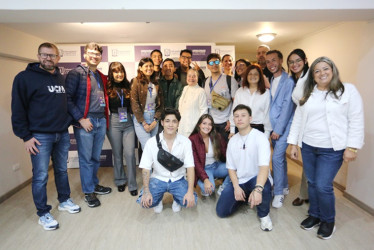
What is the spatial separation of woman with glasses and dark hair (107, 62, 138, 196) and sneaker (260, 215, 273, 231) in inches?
59.9

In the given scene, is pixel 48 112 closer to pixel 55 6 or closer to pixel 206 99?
pixel 55 6

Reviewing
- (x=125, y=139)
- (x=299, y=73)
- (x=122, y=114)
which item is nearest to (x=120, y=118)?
(x=122, y=114)

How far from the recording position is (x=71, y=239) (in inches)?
85.4

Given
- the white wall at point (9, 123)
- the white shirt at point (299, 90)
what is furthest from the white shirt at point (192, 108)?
the white wall at point (9, 123)

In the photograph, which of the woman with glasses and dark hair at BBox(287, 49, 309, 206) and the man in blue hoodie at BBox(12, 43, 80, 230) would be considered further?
the woman with glasses and dark hair at BBox(287, 49, 309, 206)

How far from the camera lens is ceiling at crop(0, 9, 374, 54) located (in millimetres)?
2145

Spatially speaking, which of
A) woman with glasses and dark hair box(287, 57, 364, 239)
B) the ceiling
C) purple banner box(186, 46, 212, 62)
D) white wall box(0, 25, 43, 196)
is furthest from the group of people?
purple banner box(186, 46, 212, 62)

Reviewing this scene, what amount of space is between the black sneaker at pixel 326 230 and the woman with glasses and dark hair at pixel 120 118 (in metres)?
1.98

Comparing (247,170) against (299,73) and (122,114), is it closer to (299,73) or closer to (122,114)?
(299,73)

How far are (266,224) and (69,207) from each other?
78.0 inches

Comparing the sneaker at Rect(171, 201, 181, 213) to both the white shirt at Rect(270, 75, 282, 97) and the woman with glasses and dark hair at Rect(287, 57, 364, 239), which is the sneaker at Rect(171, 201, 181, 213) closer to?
the woman with glasses and dark hair at Rect(287, 57, 364, 239)

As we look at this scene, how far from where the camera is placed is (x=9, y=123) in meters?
3.10

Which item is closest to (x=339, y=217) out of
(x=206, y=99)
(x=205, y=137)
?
(x=205, y=137)

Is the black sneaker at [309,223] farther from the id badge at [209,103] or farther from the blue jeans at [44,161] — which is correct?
the blue jeans at [44,161]
